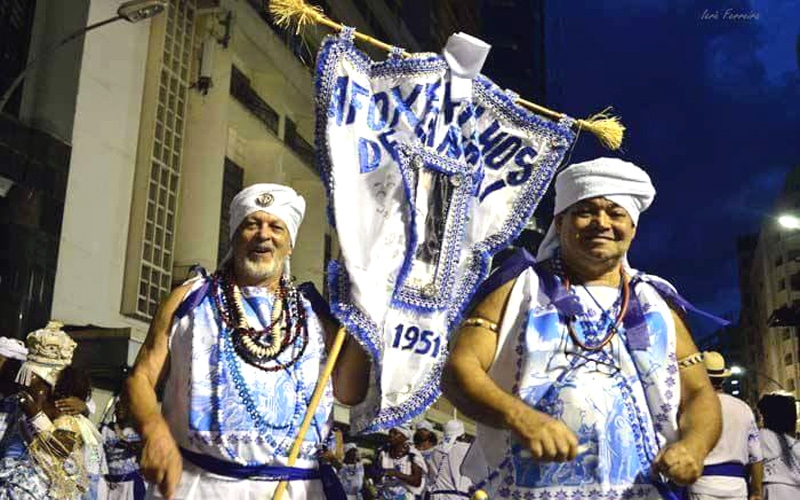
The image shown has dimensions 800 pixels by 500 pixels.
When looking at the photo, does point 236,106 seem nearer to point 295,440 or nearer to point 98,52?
point 98,52

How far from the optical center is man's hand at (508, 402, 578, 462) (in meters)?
3.11

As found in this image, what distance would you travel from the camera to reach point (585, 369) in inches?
137

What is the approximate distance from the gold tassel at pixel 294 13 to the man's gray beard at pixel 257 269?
3.86ft

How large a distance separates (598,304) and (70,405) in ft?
15.2

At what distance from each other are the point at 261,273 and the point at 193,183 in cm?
1544

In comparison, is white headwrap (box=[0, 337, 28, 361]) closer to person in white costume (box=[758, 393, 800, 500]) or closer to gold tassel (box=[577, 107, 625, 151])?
gold tassel (box=[577, 107, 625, 151])

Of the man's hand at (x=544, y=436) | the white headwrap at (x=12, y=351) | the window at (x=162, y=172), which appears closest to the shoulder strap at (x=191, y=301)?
the man's hand at (x=544, y=436)

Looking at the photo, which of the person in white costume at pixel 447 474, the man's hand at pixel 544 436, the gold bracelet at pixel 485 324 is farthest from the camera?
the person in white costume at pixel 447 474

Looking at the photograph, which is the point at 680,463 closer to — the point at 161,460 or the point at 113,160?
the point at 161,460

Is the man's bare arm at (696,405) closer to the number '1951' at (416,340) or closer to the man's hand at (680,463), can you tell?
the man's hand at (680,463)

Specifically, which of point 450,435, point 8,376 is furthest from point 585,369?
point 450,435

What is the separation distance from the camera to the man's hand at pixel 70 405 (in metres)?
6.93

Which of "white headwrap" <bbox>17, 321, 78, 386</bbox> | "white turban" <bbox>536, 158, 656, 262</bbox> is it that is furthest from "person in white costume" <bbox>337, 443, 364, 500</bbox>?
"white turban" <bbox>536, 158, 656, 262</bbox>

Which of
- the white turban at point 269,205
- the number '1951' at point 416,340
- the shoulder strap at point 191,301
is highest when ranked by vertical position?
the white turban at point 269,205
